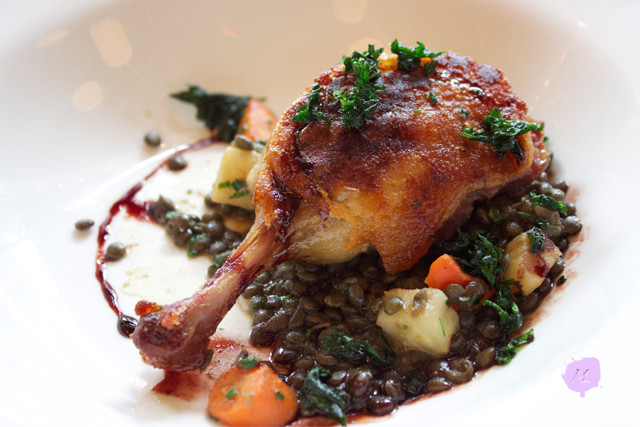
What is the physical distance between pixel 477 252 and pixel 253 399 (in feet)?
5.73

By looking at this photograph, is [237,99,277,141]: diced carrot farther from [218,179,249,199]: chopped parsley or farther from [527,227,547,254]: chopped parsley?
[527,227,547,254]: chopped parsley

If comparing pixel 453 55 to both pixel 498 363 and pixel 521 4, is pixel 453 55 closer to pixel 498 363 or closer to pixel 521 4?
pixel 521 4

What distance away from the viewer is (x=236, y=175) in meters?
4.78

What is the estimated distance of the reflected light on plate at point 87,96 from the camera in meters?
5.36

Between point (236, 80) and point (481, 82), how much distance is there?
2886mm

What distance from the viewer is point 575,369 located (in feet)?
9.73

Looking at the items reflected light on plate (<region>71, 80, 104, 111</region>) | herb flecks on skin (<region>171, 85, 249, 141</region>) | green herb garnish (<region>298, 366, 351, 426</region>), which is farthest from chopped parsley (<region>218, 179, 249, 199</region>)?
green herb garnish (<region>298, 366, 351, 426</region>)

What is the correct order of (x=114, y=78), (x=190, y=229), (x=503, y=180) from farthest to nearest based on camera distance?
(x=114, y=78)
(x=190, y=229)
(x=503, y=180)

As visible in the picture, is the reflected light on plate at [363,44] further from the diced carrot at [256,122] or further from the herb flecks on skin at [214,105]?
the herb flecks on skin at [214,105]

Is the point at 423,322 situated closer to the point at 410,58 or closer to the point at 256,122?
the point at 410,58

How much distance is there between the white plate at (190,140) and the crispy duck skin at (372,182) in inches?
26.3

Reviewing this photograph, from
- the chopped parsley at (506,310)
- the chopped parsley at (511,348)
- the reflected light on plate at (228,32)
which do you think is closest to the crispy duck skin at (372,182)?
the chopped parsley at (506,310)

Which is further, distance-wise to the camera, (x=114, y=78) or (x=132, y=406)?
(x=114, y=78)

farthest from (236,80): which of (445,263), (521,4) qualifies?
(445,263)
